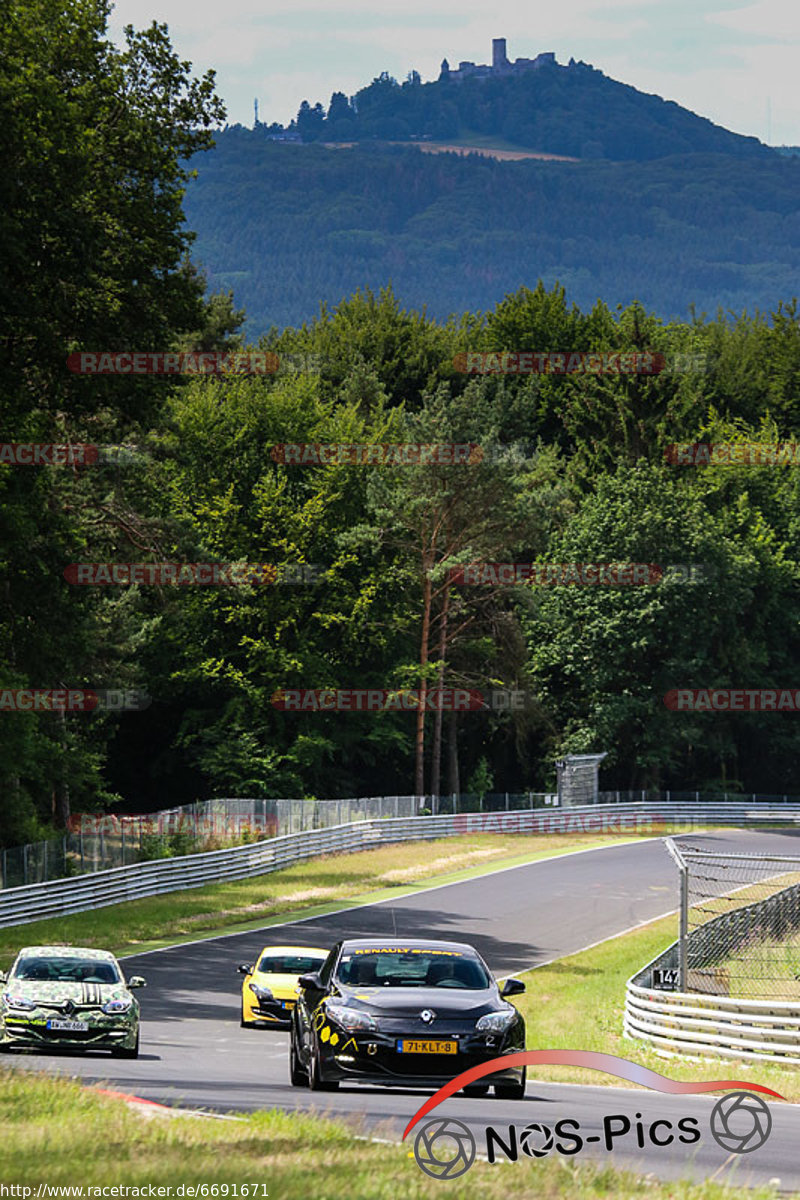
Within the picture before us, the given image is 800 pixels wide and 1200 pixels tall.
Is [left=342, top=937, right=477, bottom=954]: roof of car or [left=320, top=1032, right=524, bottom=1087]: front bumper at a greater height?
[left=342, top=937, right=477, bottom=954]: roof of car

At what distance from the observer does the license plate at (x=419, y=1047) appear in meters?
13.1

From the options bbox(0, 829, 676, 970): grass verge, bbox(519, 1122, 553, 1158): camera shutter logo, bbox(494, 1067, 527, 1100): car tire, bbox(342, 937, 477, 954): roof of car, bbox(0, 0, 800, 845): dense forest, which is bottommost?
bbox(0, 829, 676, 970): grass verge

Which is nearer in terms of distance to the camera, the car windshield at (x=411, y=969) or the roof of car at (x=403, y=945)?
the car windshield at (x=411, y=969)

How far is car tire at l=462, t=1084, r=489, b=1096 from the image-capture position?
1360cm

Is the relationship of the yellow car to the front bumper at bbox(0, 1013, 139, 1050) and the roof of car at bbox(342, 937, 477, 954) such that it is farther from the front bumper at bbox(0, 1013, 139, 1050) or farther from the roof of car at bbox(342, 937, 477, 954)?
the roof of car at bbox(342, 937, 477, 954)

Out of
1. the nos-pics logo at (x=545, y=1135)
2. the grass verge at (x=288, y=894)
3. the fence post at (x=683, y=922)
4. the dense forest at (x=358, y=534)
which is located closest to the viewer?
the nos-pics logo at (x=545, y=1135)

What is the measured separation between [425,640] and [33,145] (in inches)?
1812

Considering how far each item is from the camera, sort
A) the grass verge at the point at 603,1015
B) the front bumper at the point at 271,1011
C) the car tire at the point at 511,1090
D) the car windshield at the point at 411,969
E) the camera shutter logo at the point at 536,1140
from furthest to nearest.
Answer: the front bumper at the point at 271,1011
the grass verge at the point at 603,1015
the car windshield at the point at 411,969
the car tire at the point at 511,1090
the camera shutter logo at the point at 536,1140

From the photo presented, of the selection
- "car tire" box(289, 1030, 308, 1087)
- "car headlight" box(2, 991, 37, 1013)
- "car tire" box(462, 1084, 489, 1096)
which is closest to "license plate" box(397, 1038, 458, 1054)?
"car tire" box(462, 1084, 489, 1096)

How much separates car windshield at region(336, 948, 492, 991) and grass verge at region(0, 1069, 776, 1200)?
114 inches

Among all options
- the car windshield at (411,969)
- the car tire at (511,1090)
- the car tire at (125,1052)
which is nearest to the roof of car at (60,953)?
the car tire at (125,1052)

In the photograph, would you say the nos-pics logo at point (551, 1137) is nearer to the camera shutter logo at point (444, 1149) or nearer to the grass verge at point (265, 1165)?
the camera shutter logo at point (444, 1149)

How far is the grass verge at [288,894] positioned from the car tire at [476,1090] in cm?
1790

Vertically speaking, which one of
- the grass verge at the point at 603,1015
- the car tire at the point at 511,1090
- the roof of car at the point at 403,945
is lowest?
the grass verge at the point at 603,1015
